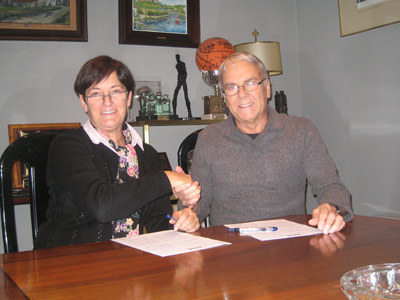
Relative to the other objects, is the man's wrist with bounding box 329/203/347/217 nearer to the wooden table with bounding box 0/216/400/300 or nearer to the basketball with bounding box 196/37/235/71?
the wooden table with bounding box 0/216/400/300

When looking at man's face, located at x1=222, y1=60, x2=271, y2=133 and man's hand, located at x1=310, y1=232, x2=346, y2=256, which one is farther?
man's face, located at x1=222, y1=60, x2=271, y2=133

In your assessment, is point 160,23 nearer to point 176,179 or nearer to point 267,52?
point 267,52

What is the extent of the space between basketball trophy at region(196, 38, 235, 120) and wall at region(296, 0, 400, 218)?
3.00 feet

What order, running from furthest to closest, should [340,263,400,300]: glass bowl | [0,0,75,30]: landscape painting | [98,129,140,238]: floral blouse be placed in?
1. [0,0,75,30]: landscape painting
2. [98,129,140,238]: floral blouse
3. [340,263,400,300]: glass bowl

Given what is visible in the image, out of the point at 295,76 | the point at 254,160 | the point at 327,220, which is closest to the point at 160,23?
the point at 295,76

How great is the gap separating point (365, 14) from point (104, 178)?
2.47 metres

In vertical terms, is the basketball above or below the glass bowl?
above

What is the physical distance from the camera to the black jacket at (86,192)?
4.69 feet

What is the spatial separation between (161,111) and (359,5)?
5.47 feet

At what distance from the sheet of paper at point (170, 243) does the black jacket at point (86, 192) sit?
171 millimetres

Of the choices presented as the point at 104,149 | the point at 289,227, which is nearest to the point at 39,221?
the point at 104,149

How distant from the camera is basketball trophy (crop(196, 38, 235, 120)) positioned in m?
3.16

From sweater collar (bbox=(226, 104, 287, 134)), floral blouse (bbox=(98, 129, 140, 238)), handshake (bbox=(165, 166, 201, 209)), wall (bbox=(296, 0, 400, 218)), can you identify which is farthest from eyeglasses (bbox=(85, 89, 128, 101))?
wall (bbox=(296, 0, 400, 218))

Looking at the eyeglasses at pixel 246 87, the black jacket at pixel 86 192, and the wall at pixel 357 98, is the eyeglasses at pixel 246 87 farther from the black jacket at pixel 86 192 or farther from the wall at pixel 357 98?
the wall at pixel 357 98
